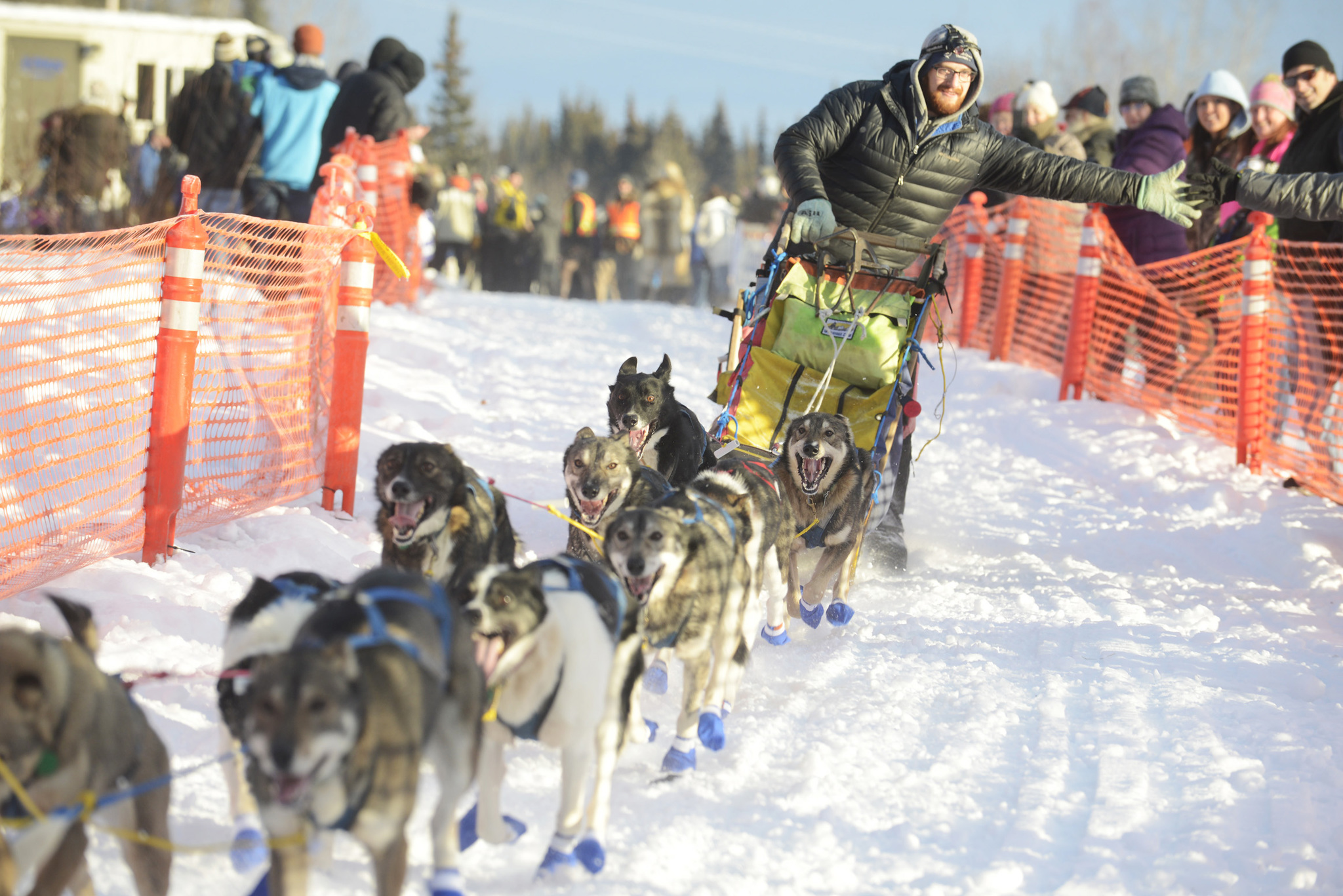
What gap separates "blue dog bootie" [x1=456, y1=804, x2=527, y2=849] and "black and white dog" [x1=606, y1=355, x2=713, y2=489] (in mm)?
2780

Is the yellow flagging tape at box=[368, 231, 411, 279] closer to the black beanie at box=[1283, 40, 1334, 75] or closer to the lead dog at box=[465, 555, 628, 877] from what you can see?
the lead dog at box=[465, 555, 628, 877]

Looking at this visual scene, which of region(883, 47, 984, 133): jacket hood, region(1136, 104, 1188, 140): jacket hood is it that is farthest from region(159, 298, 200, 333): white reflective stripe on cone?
region(1136, 104, 1188, 140): jacket hood

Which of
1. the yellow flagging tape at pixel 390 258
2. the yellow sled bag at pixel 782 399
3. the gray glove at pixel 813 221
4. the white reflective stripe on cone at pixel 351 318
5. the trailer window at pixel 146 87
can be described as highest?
the trailer window at pixel 146 87

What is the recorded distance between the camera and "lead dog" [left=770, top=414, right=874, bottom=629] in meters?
5.04

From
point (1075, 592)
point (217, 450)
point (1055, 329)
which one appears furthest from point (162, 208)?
point (1075, 592)

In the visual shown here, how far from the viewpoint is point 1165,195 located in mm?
5555

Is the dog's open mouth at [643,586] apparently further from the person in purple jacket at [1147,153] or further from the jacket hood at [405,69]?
the jacket hood at [405,69]

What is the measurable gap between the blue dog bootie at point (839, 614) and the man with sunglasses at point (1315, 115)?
3.91m

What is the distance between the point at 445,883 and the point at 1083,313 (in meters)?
8.09

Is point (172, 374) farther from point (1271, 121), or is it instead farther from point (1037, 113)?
point (1037, 113)

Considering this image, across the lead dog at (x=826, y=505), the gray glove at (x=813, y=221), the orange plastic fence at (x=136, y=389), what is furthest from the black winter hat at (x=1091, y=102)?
the orange plastic fence at (x=136, y=389)

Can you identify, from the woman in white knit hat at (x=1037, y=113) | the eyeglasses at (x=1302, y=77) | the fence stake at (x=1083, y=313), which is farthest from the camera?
the woman in white knit hat at (x=1037, y=113)

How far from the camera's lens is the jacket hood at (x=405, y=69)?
1071cm

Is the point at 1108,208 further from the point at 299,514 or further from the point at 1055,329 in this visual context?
the point at 299,514
